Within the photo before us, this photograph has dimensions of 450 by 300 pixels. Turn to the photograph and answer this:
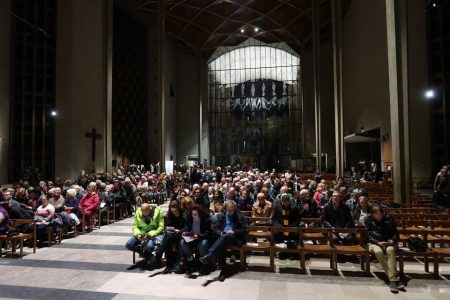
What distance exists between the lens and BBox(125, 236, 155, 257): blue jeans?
17.8 ft

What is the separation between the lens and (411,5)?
14.1m

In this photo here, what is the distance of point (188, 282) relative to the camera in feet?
15.3

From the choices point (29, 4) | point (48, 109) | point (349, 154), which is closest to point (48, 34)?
point (29, 4)

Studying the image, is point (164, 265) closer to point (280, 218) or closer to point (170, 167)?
point (280, 218)

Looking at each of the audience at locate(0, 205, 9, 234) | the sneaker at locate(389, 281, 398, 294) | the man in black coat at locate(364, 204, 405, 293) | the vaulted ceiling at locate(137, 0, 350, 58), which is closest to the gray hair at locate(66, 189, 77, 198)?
the audience at locate(0, 205, 9, 234)

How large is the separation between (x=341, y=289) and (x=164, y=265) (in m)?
2.75

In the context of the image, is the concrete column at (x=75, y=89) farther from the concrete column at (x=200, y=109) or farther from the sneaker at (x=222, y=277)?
the concrete column at (x=200, y=109)

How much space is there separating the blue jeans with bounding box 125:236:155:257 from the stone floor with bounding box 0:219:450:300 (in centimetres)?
32

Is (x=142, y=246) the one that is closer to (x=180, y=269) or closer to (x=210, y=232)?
(x=180, y=269)

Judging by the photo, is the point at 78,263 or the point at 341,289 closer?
the point at 341,289

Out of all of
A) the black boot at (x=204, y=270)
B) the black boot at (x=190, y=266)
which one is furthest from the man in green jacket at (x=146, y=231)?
the black boot at (x=204, y=270)

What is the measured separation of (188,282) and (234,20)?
26058 millimetres

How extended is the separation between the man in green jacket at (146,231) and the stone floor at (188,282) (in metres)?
0.36

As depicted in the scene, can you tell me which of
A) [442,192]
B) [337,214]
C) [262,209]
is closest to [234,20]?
[442,192]
